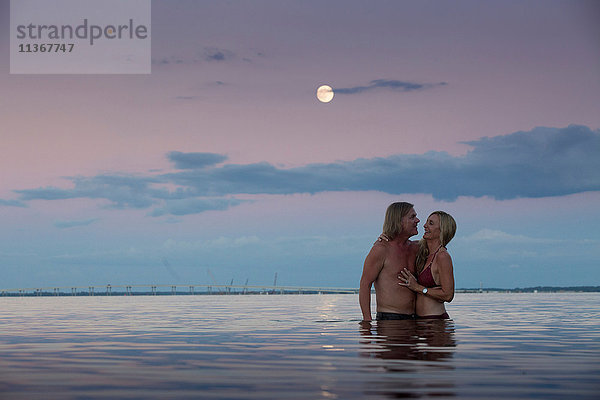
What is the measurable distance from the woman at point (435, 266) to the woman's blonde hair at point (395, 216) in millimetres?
594

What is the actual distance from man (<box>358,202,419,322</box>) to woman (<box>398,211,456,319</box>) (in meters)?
0.29

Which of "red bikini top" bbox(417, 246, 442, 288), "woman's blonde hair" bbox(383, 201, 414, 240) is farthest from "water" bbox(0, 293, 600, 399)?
"woman's blonde hair" bbox(383, 201, 414, 240)

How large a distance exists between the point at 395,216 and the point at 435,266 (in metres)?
1.48

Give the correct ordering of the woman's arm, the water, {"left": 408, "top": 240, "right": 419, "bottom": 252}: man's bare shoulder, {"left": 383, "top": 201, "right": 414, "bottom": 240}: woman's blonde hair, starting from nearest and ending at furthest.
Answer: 1. the water
2. the woman's arm
3. {"left": 383, "top": 201, "right": 414, "bottom": 240}: woman's blonde hair
4. {"left": 408, "top": 240, "right": 419, "bottom": 252}: man's bare shoulder

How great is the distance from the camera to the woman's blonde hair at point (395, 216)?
1741cm

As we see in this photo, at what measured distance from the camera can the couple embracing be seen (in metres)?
17.2

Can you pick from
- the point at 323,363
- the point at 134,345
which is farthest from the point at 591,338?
the point at 134,345

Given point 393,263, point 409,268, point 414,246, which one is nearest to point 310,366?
point 393,263

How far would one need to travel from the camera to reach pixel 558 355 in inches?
491

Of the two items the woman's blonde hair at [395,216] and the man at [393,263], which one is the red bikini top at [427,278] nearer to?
the man at [393,263]

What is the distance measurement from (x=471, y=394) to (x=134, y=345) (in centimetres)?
885

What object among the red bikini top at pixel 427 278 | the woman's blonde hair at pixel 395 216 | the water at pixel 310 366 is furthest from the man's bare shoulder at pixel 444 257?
the water at pixel 310 366

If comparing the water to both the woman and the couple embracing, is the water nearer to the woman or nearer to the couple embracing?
the woman

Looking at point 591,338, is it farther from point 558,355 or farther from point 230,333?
point 230,333
